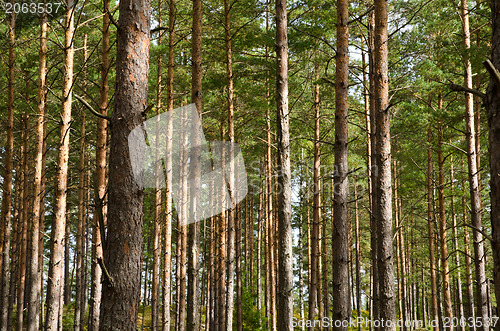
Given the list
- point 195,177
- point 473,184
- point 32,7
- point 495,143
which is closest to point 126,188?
point 495,143

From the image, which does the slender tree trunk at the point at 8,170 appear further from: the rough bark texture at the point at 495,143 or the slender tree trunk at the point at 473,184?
the slender tree trunk at the point at 473,184

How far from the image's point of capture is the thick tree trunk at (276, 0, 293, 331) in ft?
21.8

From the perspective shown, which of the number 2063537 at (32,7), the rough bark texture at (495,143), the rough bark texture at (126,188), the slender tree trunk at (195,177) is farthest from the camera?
the number 2063537 at (32,7)

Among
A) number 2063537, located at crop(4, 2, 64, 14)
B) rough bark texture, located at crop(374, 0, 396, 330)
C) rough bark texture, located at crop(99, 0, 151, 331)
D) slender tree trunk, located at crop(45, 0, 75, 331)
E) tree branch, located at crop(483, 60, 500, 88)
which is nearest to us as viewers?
tree branch, located at crop(483, 60, 500, 88)

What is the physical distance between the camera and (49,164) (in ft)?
65.6

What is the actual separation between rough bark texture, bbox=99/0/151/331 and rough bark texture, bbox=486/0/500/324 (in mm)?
2531

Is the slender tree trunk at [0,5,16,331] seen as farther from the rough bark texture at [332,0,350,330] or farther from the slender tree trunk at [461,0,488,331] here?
the slender tree trunk at [461,0,488,331]

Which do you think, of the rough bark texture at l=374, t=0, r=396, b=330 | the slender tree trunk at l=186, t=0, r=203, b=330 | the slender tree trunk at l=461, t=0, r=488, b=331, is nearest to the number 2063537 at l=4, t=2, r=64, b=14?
the slender tree trunk at l=186, t=0, r=203, b=330

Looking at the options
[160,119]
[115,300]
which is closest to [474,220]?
[115,300]

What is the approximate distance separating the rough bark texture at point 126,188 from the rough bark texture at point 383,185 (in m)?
4.96

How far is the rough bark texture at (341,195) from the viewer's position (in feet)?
23.5

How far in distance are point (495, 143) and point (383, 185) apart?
4.93 m

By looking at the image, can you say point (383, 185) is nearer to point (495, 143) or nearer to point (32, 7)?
point (495, 143)

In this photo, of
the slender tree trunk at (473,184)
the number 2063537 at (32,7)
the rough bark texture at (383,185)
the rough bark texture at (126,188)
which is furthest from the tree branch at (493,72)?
the number 2063537 at (32,7)
